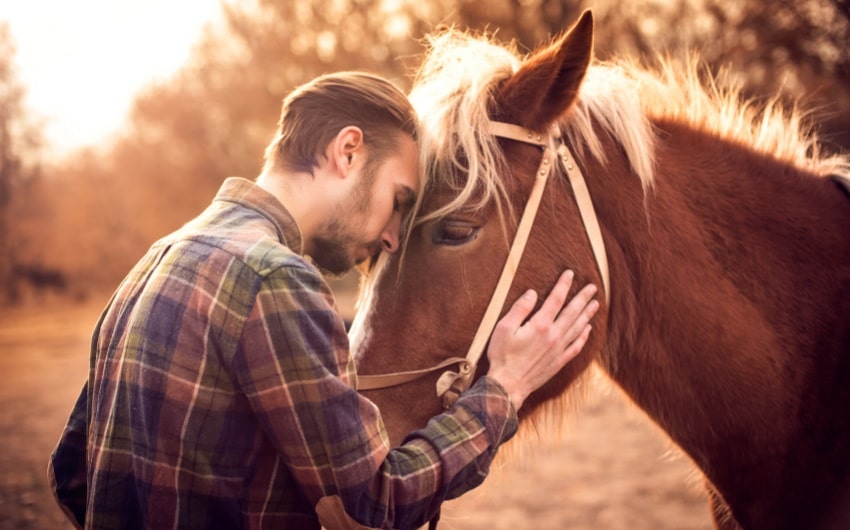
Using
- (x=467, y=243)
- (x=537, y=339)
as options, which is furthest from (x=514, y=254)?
(x=537, y=339)

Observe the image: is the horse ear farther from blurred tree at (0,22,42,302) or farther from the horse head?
blurred tree at (0,22,42,302)

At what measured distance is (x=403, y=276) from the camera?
2031 mm

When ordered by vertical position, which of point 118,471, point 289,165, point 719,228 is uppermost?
point 719,228

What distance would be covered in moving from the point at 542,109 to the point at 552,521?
4003 mm

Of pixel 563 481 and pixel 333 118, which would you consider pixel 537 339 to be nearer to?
pixel 333 118

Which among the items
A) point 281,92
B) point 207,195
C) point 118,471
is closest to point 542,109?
point 118,471

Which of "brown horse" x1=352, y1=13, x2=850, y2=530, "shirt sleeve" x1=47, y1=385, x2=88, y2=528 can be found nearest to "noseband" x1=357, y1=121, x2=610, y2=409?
"brown horse" x1=352, y1=13, x2=850, y2=530

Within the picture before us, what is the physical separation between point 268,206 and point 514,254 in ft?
2.50

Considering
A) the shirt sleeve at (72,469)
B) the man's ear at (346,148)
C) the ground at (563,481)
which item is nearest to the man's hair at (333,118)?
the man's ear at (346,148)

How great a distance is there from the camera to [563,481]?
19.4 ft

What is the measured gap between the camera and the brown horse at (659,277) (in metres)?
1.92

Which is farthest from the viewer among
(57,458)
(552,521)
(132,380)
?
(552,521)

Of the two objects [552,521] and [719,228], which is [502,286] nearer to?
[719,228]

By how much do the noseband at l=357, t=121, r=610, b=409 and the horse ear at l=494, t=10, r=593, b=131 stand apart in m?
0.06
